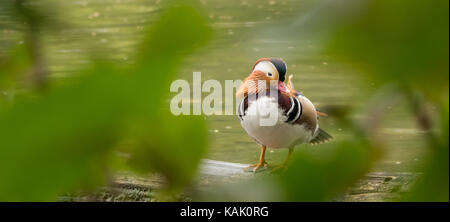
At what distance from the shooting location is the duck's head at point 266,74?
431 mm

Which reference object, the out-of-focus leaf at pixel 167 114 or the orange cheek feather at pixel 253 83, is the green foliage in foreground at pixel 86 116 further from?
the orange cheek feather at pixel 253 83

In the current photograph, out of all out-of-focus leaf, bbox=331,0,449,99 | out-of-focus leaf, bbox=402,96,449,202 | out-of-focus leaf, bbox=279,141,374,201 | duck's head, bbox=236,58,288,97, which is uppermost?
out-of-focus leaf, bbox=331,0,449,99

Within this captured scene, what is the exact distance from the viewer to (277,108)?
1.65 ft

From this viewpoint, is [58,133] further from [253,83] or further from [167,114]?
[253,83]

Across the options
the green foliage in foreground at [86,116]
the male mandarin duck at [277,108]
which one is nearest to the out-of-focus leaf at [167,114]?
the green foliage in foreground at [86,116]

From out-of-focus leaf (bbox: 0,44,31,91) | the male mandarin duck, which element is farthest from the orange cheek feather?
out-of-focus leaf (bbox: 0,44,31,91)

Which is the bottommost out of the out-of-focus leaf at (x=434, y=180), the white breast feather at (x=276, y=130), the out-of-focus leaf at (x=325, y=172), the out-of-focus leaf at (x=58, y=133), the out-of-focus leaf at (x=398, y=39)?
the white breast feather at (x=276, y=130)

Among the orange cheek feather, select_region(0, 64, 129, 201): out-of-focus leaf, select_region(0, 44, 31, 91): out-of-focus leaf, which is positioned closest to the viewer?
select_region(0, 64, 129, 201): out-of-focus leaf

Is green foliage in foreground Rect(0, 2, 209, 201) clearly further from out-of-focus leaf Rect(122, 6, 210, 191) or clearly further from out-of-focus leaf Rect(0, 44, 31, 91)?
out-of-focus leaf Rect(0, 44, 31, 91)

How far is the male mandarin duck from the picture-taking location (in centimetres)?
42

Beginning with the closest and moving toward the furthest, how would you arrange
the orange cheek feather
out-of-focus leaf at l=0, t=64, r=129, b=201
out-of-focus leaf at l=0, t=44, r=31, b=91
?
out-of-focus leaf at l=0, t=64, r=129, b=201
out-of-focus leaf at l=0, t=44, r=31, b=91
the orange cheek feather

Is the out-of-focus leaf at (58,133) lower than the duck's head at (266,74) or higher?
higher

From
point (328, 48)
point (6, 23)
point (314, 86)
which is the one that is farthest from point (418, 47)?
point (314, 86)
